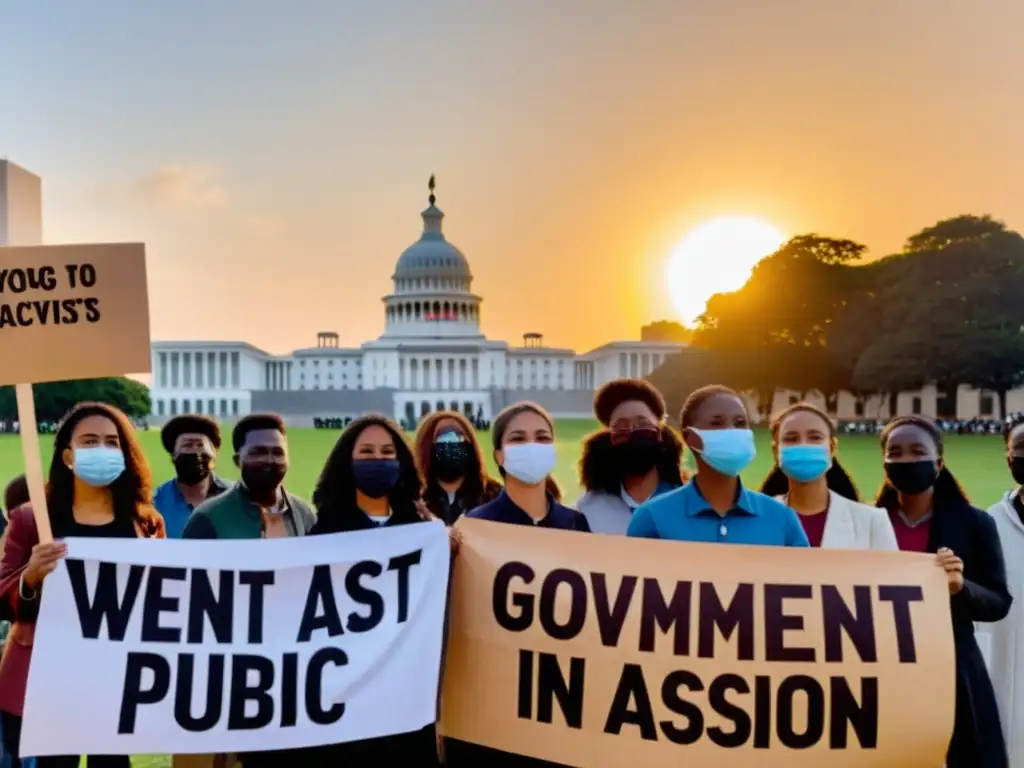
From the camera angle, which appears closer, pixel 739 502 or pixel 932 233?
pixel 739 502

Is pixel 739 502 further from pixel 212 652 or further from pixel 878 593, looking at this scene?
pixel 212 652

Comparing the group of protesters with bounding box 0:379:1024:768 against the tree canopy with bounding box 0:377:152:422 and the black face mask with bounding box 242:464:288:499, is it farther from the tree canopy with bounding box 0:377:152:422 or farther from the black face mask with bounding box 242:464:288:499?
the tree canopy with bounding box 0:377:152:422

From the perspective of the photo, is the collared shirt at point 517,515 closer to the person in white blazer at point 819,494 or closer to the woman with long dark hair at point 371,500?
the woman with long dark hair at point 371,500

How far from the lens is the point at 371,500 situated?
457cm

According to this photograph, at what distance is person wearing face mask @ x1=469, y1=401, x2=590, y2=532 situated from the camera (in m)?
4.61

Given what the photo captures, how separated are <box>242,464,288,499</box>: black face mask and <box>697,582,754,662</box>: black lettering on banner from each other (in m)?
2.16

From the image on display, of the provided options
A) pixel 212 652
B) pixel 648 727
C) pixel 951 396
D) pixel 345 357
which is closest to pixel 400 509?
pixel 212 652

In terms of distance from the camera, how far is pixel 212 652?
429cm

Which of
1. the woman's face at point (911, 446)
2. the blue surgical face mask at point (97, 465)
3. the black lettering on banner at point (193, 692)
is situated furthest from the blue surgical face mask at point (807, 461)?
the blue surgical face mask at point (97, 465)

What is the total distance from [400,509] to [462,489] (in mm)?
1238

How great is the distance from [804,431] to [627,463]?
1.01 meters

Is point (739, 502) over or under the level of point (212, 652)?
over

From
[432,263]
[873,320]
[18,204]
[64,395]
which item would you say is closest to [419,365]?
[432,263]

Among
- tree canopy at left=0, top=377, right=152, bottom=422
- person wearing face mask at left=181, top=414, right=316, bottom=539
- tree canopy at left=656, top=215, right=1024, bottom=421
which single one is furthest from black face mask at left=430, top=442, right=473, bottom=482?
Result: tree canopy at left=0, top=377, right=152, bottom=422
